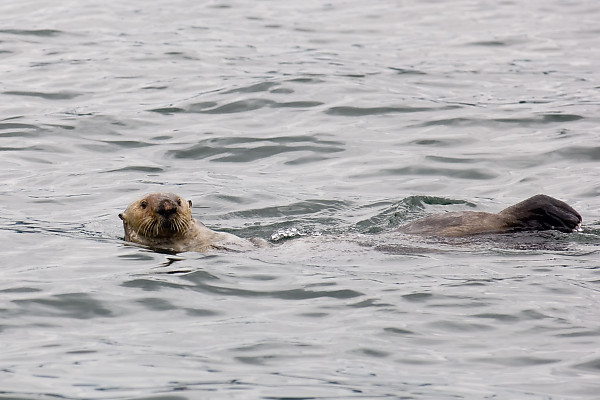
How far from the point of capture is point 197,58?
15.0 metres

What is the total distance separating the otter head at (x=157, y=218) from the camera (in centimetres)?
780

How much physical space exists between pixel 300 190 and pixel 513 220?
287cm

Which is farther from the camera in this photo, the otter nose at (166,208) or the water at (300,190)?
the otter nose at (166,208)

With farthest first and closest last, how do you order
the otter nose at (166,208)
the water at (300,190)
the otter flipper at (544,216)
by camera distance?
the otter nose at (166,208) < the otter flipper at (544,216) < the water at (300,190)

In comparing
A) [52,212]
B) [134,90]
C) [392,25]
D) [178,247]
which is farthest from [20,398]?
[392,25]

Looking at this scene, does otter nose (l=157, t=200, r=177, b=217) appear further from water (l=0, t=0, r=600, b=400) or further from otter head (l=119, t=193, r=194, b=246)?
water (l=0, t=0, r=600, b=400)

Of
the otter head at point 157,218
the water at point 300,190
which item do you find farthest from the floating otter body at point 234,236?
the water at point 300,190

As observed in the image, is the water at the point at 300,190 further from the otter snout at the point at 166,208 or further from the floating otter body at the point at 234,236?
the otter snout at the point at 166,208

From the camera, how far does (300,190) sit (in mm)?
9719

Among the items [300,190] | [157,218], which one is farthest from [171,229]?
[300,190]

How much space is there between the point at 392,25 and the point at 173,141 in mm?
6818

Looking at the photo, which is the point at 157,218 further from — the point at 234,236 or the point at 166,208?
the point at 234,236

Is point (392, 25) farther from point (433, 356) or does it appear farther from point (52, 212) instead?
point (433, 356)

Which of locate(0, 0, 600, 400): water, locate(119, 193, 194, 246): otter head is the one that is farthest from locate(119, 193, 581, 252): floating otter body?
locate(0, 0, 600, 400): water
